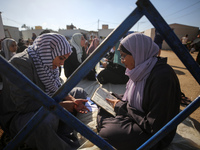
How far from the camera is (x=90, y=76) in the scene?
12.9ft

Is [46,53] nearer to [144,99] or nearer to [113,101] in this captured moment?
[113,101]

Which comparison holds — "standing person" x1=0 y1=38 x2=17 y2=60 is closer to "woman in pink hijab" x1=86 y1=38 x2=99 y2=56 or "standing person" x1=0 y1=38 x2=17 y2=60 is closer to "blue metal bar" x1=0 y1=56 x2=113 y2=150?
"woman in pink hijab" x1=86 y1=38 x2=99 y2=56

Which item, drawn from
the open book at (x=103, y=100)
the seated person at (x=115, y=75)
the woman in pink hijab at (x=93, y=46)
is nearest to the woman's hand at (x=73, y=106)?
the open book at (x=103, y=100)

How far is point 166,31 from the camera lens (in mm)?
623

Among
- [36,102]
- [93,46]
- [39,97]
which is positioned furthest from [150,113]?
[93,46]

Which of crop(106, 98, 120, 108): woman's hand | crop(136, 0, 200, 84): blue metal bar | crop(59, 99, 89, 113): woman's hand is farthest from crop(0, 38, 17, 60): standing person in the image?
crop(136, 0, 200, 84): blue metal bar

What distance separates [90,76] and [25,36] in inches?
1323

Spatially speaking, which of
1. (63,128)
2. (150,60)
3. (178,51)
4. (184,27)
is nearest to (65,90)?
(178,51)

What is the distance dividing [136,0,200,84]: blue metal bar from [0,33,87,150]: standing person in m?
1.32

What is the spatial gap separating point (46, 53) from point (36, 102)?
0.70 metres

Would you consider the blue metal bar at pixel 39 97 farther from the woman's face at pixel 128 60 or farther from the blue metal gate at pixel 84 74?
the woman's face at pixel 128 60

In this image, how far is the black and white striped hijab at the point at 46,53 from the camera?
1528mm

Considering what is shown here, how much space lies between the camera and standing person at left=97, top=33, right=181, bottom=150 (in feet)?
3.54

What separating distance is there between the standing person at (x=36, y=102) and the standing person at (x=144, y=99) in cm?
63
